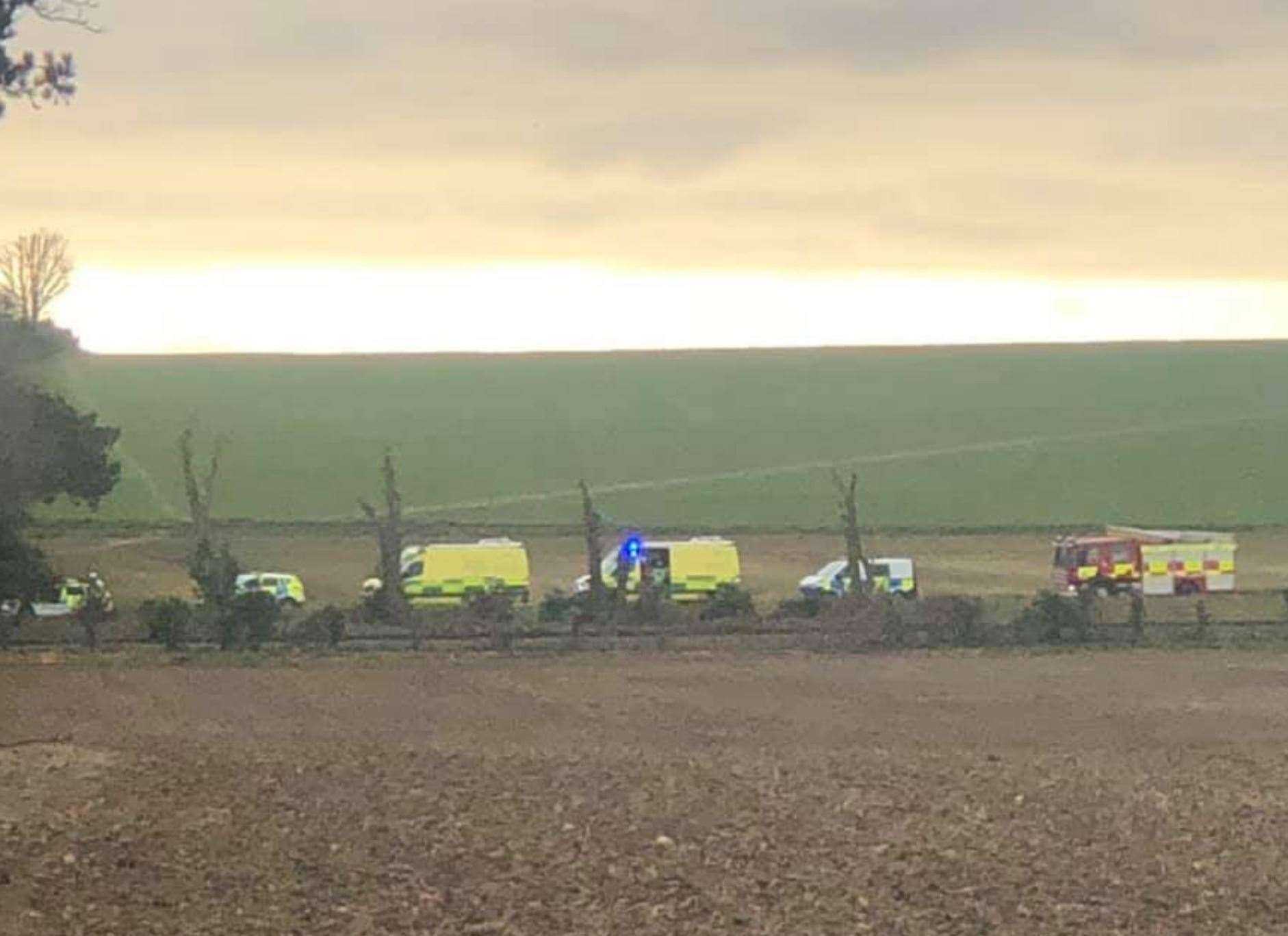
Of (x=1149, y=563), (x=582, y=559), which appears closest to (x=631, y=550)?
(x=582, y=559)

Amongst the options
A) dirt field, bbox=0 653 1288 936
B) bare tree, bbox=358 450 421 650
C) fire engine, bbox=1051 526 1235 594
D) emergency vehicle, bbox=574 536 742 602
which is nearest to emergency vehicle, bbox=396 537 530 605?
emergency vehicle, bbox=574 536 742 602

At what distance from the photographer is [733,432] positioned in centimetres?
9356

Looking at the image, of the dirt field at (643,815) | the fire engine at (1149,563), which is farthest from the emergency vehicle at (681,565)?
the dirt field at (643,815)

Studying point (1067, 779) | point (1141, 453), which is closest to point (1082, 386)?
point (1141, 453)

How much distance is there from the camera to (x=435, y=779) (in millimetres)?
19422

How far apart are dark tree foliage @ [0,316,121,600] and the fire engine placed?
2378cm

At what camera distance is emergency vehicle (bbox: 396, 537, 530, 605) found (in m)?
56.6

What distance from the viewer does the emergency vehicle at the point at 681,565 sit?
182 feet

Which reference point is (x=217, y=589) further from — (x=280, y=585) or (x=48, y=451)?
(x=280, y=585)

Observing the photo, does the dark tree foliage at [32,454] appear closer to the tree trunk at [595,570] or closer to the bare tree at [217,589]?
the bare tree at [217,589]

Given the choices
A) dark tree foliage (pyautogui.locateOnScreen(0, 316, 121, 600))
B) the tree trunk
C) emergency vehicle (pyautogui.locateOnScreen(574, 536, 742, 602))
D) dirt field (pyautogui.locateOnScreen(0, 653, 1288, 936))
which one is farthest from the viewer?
emergency vehicle (pyautogui.locateOnScreen(574, 536, 742, 602))

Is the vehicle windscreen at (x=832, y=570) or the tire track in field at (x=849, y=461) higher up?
the tire track in field at (x=849, y=461)

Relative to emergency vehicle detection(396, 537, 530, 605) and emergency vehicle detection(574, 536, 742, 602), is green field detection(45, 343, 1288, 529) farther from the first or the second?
emergency vehicle detection(396, 537, 530, 605)

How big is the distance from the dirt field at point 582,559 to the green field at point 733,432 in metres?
3.45
